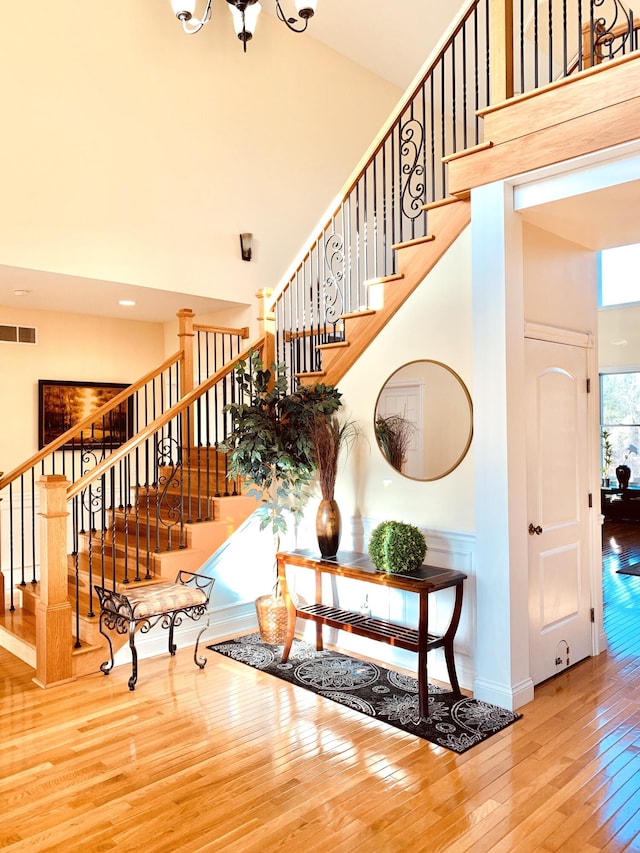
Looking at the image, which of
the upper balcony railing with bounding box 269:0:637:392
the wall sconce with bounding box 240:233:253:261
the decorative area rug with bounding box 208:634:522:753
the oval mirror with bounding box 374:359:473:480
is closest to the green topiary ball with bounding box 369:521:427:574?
the oval mirror with bounding box 374:359:473:480

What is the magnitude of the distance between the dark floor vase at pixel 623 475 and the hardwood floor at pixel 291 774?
22.2 feet

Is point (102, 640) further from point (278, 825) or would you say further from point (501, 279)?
point (501, 279)

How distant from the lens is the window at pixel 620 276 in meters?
10.4

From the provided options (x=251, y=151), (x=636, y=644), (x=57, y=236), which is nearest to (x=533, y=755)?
(x=636, y=644)

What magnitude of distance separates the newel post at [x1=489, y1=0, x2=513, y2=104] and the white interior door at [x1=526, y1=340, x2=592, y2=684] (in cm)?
143

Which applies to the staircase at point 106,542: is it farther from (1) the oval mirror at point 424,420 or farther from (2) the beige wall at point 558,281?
(2) the beige wall at point 558,281

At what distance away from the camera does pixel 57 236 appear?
222 inches

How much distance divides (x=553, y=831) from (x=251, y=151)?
21.7 feet

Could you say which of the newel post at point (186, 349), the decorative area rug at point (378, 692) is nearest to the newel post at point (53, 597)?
the decorative area rug at point (378, 692)

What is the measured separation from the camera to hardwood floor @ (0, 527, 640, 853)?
2473mm

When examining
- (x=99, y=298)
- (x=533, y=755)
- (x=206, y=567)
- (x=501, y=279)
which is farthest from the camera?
(x=99, y=298)

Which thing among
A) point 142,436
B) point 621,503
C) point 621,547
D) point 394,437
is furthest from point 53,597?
point 621,503

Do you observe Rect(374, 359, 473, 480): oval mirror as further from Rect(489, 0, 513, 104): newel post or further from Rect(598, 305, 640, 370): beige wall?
Rect(598, 305, 640, 370): beige wall

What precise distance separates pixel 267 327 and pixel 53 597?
104 inches
